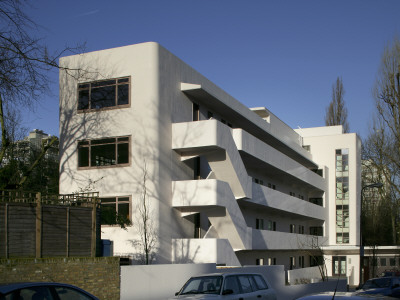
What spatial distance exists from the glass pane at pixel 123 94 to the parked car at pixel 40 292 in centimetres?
1870

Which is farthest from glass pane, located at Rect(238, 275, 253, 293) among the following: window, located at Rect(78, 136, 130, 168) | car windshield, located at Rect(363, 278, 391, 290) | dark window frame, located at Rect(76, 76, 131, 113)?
dark window frame, located at Rect(76, 76, 131, 113)

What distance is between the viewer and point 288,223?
50.0 metres

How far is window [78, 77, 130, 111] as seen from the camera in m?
28.6

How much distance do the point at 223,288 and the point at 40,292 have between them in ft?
22.3

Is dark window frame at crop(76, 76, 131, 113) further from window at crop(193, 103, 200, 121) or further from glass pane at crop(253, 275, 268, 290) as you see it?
glass pane at crop(253, 275, 268, 290)

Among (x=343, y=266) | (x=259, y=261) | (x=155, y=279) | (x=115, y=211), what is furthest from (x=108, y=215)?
(x=343, y=266)

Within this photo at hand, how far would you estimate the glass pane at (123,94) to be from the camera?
28.5 metres

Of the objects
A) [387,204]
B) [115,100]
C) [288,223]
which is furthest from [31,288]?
[387,204]

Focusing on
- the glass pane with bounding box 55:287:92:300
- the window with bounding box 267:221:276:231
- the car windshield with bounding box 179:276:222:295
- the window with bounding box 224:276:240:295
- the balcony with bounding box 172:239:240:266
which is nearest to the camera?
the glass pane with bounding box 55:287:92:300

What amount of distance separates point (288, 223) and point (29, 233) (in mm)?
35743

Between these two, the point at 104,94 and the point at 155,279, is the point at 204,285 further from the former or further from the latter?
the point at 104,94

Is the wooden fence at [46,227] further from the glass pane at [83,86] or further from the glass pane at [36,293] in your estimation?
the glass pane at [83,86]

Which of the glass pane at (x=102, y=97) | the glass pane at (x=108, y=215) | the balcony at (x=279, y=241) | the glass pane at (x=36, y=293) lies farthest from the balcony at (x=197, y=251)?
the glass pane at (x=36, y=293)

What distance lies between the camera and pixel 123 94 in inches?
1128
